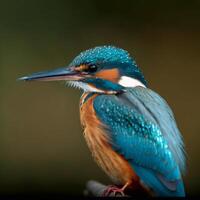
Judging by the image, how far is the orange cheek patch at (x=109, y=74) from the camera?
1689 millimetres

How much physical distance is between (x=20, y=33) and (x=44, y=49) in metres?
0.11

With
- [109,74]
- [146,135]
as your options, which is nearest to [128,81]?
[109,74]

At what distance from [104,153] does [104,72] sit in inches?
9.1

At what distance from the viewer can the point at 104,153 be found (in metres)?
1.67

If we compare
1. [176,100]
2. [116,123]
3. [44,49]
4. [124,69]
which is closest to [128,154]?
[116,123]

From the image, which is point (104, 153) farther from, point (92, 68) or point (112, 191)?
point (92, 68)

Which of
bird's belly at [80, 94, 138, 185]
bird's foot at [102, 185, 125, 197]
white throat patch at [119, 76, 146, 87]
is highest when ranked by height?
white throat patch at [119, 76, 146, 87]

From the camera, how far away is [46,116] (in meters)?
2.25

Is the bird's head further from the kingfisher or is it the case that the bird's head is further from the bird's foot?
the bird's foot

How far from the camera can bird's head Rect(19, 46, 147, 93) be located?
66.4 inches

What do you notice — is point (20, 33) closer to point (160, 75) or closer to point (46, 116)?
point (46, 116)

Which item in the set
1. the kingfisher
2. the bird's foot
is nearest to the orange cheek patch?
the kingfisher

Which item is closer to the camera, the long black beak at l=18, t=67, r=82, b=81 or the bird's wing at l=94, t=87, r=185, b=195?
the bird's wing at l=94, t=87, r=185, b=195

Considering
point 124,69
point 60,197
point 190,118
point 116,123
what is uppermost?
point 124,69
